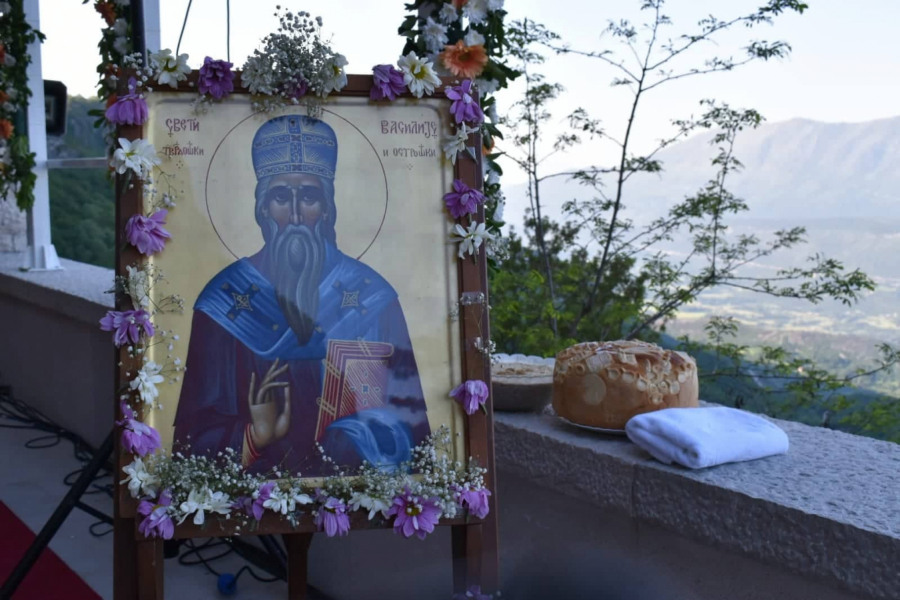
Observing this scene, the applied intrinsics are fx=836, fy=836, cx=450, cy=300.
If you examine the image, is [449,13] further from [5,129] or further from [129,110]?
[5,129]

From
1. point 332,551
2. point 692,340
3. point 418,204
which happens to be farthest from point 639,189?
point 418,204

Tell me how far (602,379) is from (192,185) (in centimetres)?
79

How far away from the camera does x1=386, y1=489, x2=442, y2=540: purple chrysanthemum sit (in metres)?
1.26

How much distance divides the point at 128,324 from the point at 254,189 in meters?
0.28

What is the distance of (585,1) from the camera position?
406 cm

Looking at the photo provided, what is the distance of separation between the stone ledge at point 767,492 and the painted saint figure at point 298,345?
366mm

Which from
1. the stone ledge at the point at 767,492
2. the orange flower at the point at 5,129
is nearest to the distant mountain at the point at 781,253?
the orange flower at the point at 5,129

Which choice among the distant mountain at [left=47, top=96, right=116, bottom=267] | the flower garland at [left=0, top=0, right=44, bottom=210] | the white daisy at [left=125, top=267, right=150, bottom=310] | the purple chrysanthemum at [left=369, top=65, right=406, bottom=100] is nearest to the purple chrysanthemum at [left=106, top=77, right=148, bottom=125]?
the white daisy at [left=125, top=267, right=150, bottom=310]

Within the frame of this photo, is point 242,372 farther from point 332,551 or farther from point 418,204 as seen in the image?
point 332,551

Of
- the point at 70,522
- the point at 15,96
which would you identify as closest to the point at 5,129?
the point at 15,96

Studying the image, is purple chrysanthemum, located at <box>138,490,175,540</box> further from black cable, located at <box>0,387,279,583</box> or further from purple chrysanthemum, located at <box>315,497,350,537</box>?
black cable, located at <box>0,387,279,583</box>

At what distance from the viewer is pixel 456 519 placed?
1.32 meters

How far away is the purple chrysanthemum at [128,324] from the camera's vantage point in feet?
4.18

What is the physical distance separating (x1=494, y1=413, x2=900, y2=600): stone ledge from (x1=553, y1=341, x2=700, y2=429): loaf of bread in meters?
0.06
